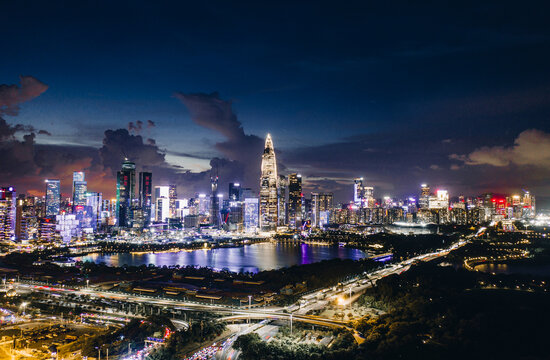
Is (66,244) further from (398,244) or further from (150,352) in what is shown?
(150,352)

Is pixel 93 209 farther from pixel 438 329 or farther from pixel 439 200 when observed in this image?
pixel 438 329

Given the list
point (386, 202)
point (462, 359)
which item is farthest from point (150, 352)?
point (386, 202)

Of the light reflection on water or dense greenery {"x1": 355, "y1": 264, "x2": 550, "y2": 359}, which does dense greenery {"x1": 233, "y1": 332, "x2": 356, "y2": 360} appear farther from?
the light reflection on water

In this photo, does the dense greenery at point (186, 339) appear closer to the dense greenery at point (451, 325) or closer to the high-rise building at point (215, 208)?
the dense greenery at point (451, 325)

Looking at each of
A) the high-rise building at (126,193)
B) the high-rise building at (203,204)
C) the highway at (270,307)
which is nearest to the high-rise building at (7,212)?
the high-rise building at (126,193)

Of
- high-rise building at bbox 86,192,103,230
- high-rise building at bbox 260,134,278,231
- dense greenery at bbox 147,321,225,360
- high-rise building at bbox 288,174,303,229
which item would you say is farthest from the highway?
high-rise building at bbox 288,174,303,229

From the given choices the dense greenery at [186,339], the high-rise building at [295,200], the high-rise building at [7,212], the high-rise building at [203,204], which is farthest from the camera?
the high-rise building at [203,204]
